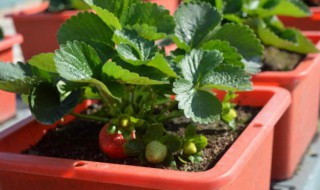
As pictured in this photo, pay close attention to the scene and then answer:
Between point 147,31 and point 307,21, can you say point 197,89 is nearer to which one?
point 147,31

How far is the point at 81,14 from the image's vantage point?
116cm

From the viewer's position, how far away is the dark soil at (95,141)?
3.75ft

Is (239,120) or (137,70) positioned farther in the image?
(239,120)

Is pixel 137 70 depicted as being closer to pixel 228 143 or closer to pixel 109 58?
pixel 109 58

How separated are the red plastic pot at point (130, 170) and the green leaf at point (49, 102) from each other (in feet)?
0.28

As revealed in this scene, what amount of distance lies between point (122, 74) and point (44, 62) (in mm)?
150

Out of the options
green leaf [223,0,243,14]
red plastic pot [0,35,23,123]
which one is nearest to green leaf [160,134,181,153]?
green leaf [223,0,243,14]

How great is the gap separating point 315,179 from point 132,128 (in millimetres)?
684

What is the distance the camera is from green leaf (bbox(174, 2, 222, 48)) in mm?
1274

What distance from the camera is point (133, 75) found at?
1021 mm

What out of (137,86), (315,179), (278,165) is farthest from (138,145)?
(315,179)

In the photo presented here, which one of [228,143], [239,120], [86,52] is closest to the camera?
[86,52]

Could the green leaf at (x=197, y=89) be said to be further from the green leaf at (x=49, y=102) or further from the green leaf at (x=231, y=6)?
the green leaf at (x=231, y=6)

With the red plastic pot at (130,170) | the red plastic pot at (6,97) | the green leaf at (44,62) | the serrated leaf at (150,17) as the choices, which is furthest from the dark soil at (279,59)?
the red plastic pot at (6,97)
